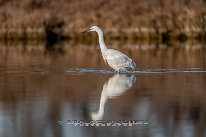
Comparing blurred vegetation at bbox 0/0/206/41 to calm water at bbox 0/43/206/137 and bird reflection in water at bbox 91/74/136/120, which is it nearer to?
calm water at bbox 0/43/206/137

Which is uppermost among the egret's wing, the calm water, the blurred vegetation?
the blurred vegetation

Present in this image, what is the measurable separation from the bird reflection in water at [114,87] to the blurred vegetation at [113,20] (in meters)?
27.9

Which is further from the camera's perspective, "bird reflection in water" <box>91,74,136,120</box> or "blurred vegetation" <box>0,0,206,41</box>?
"blurred vegetation" <box>0,0,206,41</box>

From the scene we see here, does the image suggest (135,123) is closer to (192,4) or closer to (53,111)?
(53,111)

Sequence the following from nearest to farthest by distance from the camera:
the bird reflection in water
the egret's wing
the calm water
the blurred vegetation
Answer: the calm water → the bird reflection in water → the egret's wing → the blurred vegetation

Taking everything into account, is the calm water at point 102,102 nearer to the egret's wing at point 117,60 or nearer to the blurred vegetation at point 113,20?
the egret's wing at point 117,60

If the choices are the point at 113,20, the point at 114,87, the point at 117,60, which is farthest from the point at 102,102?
the point at 113,20

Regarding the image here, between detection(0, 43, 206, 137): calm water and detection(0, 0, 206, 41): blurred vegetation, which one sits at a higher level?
detection(0, 0, 206, 41): blurred vegetation

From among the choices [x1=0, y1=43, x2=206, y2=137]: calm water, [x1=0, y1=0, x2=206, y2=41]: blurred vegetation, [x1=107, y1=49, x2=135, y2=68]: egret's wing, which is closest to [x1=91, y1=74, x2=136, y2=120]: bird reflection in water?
[x1=0, y1=43, x2=206, y2=137]: calm water

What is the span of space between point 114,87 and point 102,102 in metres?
2.31

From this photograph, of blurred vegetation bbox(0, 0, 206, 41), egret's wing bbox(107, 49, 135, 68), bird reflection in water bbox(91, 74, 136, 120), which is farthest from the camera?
blurred vegetation bbox(0, 0, 206, 41)

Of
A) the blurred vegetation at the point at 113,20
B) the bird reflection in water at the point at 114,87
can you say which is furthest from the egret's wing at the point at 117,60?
the blurred vegetation at the point at 113,20

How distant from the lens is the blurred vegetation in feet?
143

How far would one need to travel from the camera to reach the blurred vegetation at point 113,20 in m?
43.7
